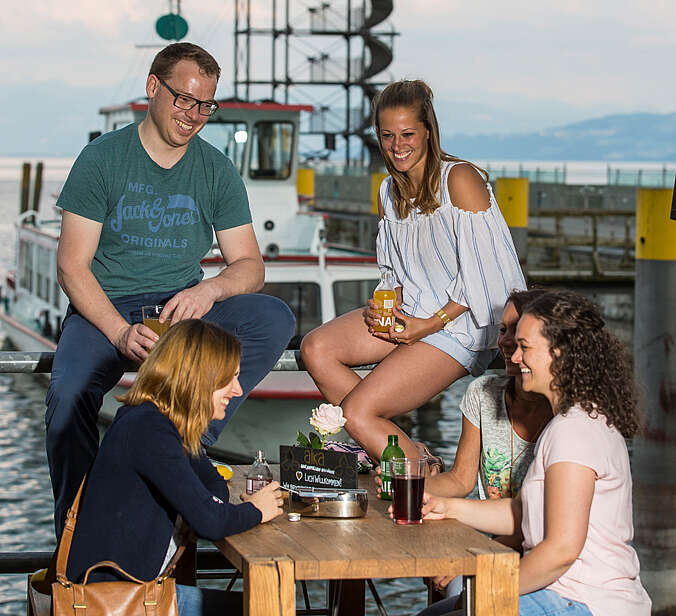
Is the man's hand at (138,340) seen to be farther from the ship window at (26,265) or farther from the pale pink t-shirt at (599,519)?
the ship window at (26,265)

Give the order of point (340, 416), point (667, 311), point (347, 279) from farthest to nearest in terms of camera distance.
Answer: point (347, 279) → point (667, 311) → point (340, 416)

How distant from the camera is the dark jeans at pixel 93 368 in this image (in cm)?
344

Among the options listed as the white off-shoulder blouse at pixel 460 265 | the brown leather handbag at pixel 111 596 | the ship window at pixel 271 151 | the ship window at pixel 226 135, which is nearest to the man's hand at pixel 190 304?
the white off-shoulder blouse at pixel 460 265

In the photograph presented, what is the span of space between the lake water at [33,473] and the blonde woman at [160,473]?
7.05m

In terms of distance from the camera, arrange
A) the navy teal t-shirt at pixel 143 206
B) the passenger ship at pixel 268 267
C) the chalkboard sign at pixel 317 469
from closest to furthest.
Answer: the chalkboard sign at pixel 317 469, the navy teal t-shirt at pixel 143 206, the passenger ship at pixel 268 267

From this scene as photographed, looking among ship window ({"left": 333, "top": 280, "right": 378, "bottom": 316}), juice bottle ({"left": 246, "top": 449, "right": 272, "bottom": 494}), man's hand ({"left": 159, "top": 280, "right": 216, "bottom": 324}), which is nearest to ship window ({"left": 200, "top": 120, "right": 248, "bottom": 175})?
ship window ({"left": 333, "top": 280, "right": 378, "bottom": 316})

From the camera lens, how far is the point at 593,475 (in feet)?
9.07

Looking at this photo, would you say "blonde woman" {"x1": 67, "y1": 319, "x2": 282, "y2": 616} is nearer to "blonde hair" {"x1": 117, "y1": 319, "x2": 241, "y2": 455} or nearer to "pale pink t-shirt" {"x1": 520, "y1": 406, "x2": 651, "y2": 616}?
"blonde hair" {"x1": 117, "y1": 319, "x2": 241, "y2": 455}

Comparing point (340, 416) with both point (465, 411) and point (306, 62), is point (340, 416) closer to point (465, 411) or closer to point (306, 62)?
point (465, 411)

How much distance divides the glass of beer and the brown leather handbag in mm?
876

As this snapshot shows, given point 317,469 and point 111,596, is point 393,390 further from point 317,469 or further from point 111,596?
point 111,596

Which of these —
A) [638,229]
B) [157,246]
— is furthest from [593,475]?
[638,229]

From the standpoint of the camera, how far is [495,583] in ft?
8.65

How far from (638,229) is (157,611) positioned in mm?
5353
